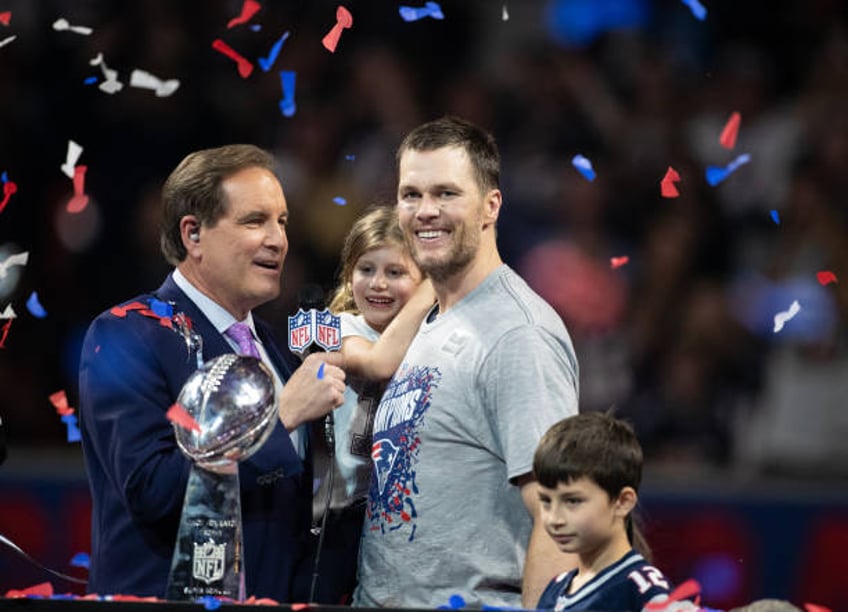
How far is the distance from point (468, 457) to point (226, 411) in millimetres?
702

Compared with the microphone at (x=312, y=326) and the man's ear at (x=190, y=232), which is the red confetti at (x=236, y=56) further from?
the microphone at (x=312, y=326)

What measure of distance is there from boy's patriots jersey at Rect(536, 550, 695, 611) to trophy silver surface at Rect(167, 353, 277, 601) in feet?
2.37

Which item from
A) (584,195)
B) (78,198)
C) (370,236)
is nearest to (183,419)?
(370,236)

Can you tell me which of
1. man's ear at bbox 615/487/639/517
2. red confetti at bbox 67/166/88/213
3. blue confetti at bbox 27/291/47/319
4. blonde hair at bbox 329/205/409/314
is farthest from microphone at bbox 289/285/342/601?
red confetti at bbox 67/166/88/213

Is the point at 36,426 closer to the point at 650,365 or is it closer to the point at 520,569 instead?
the point at 650,365

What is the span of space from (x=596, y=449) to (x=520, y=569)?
0.53 m

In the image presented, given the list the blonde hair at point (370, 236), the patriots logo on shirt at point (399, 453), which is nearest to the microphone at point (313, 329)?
the patriots logo on shirt at point (399, 453)

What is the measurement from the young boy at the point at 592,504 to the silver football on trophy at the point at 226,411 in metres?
0.60

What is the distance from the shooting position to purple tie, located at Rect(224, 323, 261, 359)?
393 centimetres

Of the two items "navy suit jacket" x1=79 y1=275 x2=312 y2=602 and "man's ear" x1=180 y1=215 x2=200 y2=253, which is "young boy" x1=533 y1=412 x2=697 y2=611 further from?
"man's ear" x1=180 y1=215 x2=200 y2=253

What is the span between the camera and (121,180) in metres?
7.49

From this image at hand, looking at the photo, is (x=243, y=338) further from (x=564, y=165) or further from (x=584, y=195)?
(x=564, y=165)

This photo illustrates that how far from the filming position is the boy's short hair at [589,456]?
10.5 feet

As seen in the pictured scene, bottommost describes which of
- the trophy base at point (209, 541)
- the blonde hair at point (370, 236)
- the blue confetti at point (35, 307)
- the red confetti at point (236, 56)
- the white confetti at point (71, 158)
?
the trophy base at point (209, 541)
